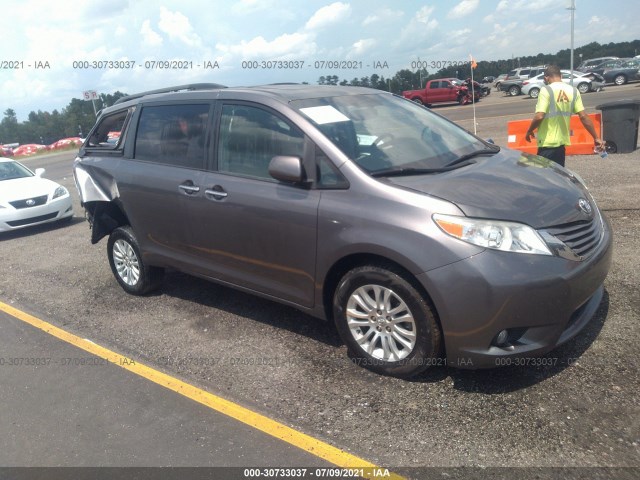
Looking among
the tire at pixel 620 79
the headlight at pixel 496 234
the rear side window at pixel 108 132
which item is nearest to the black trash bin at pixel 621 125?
the headlight at pixel 496 234

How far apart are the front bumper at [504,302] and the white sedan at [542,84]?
30525mm

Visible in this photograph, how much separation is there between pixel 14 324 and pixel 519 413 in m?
4.57

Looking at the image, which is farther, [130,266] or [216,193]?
[130,266]

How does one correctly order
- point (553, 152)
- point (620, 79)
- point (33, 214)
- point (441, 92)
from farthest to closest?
point (620, 79), point (441, 92), point (33, 214), point (553, 152)

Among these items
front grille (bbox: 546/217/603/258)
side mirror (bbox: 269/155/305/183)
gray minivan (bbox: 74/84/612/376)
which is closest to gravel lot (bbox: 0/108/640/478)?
gray minivan (bbox: 74/84/612/376)

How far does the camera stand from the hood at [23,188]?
967 cm

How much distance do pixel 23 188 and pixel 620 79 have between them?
3744 centimetres

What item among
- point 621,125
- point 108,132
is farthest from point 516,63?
point 108,132

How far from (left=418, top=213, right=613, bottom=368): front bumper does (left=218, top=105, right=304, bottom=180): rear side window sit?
1.44m

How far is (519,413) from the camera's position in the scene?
3156mm

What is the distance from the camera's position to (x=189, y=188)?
14.9 ft

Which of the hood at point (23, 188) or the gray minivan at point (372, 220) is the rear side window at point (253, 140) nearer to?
the gray minivan at point (372, 220)

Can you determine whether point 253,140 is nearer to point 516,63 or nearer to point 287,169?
point 287,169

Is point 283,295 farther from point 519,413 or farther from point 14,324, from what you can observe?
point 14,324
